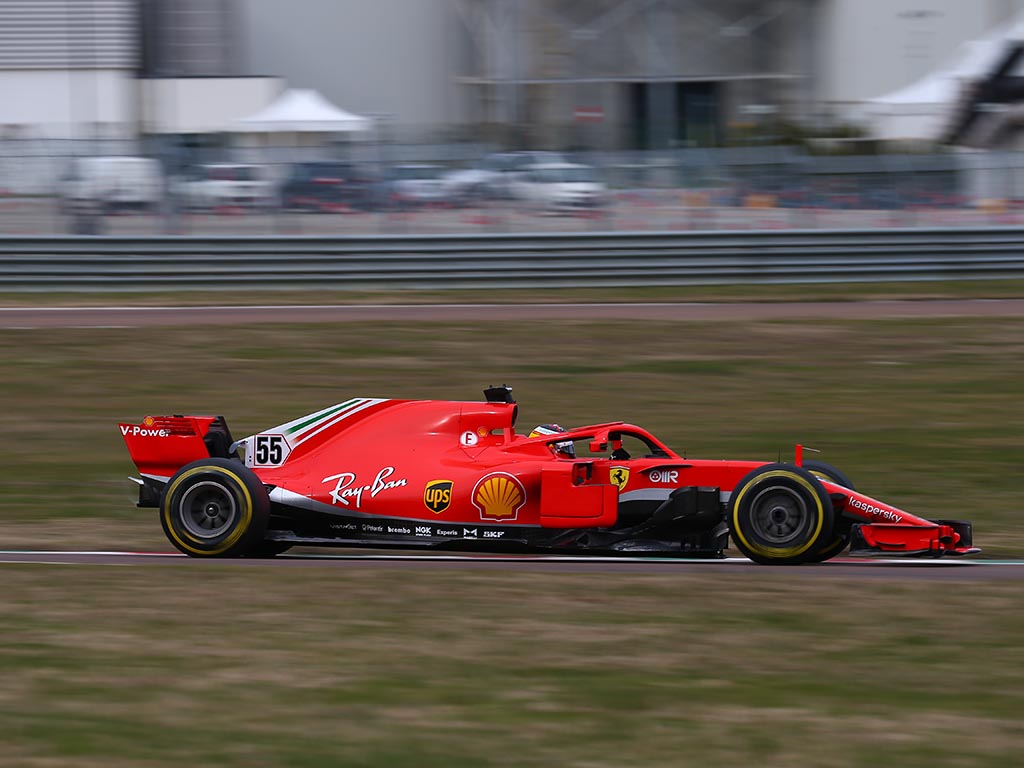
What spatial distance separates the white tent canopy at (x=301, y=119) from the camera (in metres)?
39.4

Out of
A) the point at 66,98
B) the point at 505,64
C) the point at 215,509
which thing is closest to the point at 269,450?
the point at 215,509

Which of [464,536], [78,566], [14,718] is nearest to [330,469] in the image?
[464,536]

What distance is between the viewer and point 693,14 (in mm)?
45406

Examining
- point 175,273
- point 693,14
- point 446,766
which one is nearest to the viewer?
point 446,766

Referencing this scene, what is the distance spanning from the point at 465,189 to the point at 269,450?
41.7 ft

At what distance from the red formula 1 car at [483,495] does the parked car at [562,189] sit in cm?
1235

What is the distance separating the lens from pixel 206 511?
9.00 m

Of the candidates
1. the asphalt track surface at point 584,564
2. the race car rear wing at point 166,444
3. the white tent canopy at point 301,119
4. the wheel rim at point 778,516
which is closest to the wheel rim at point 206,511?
the asphalt track surface at point 584,564

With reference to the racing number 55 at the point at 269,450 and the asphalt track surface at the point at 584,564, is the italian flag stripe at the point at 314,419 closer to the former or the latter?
the racing number 55 at the point at 269,450

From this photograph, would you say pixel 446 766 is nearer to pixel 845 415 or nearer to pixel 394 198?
pixel 845 415

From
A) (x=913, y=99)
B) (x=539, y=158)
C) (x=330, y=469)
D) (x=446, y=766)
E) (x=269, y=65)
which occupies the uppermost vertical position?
(x=269, y=65)

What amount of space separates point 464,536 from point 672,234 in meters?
13.3

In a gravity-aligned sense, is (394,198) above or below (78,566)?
above

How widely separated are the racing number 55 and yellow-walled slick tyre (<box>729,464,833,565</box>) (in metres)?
2.81
